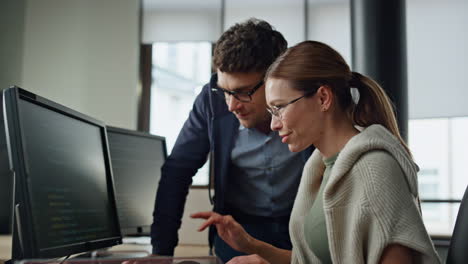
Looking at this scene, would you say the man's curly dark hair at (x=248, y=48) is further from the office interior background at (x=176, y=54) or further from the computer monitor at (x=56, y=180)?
the office interior background at (x=176, y=54)

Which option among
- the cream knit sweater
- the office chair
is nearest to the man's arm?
the cream knit sweater

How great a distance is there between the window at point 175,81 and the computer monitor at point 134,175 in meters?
1.57

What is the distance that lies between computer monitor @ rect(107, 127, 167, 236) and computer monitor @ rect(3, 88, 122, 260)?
0.34 metres

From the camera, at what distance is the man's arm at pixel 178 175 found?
1.53 m

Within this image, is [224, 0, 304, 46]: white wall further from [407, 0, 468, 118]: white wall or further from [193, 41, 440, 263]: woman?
[193, 41, 440, 263]: woman

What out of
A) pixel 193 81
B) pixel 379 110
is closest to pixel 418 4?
pixel 193 81

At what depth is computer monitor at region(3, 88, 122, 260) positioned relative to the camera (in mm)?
868

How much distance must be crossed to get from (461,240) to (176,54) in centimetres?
298

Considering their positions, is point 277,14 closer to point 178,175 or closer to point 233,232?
point 178,175

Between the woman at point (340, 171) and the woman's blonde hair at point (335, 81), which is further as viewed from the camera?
the woman's blonde hair at point (335, 81)

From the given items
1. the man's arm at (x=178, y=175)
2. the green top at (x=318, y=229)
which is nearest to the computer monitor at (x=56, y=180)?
the man's arm at (x=178, y=175)

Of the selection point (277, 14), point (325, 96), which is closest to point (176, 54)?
point (277, 14)

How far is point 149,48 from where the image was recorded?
3.64 metres

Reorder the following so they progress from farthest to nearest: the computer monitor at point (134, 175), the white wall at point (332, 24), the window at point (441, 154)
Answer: the white wall at point (332, 24)
the window at point (441, 154)
the computer monitor at point (134, 175)
